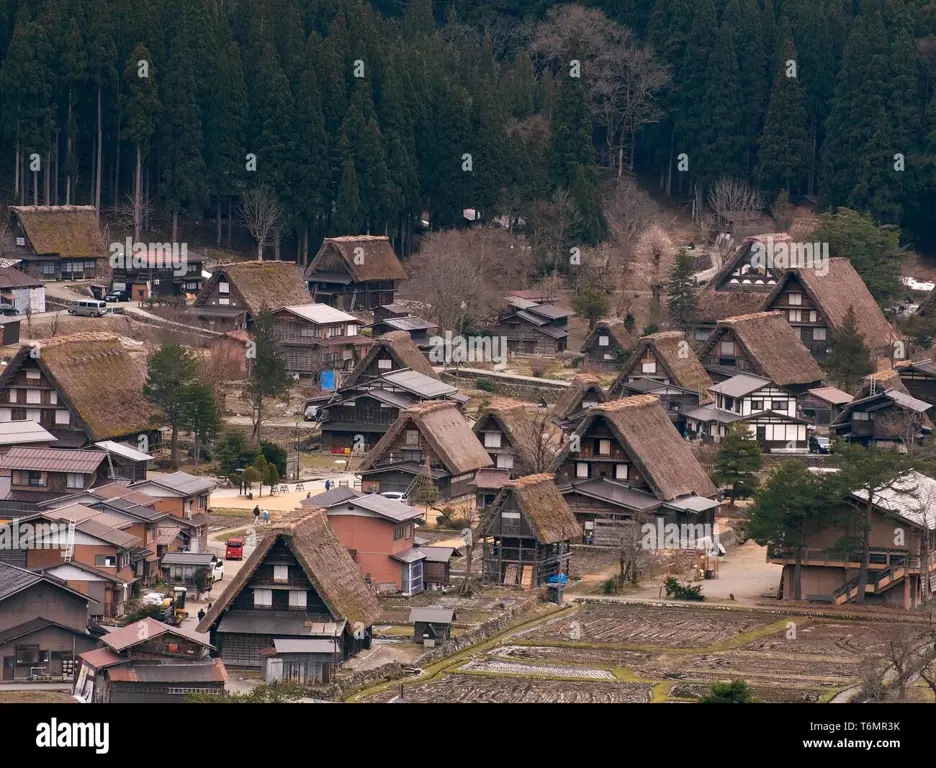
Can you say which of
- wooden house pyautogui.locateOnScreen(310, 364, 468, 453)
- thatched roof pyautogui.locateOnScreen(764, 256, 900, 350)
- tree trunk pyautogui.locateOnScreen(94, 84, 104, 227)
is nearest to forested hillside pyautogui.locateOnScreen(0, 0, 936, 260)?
tree trunk pyautogui.locateOnScreen(94, 84, 104, 227)

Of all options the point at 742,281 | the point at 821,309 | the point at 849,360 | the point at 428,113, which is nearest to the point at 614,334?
the point at 821,309

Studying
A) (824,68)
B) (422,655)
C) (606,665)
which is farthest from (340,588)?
(824,68)

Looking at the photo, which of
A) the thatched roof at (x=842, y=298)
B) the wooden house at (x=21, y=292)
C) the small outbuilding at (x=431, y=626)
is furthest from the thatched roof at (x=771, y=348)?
the small outbuilding at (x=431, y=626)

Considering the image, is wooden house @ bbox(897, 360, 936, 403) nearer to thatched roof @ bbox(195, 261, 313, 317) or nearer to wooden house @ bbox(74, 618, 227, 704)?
thatched roof @ bbox(195, 261, 313, 317)

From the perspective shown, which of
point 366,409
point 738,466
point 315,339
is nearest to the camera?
point 738,466

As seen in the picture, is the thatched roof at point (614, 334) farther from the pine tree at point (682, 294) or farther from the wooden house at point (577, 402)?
the wooden house at point (577, 402)

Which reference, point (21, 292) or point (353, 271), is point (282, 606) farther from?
point (353, 271)
